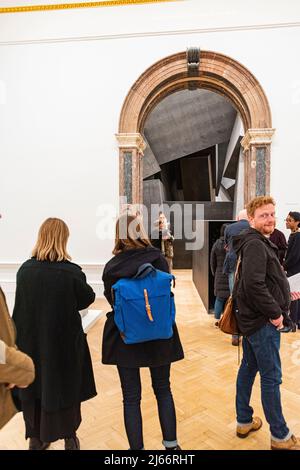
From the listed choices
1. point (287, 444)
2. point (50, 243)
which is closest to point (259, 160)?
point (287, 444)

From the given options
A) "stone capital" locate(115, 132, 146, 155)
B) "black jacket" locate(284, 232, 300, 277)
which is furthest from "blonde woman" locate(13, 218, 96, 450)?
"stone capital" locate(115, 132, 146, 155)

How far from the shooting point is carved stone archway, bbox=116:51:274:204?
6320mm

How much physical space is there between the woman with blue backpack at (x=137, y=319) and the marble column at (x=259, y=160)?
198 inches

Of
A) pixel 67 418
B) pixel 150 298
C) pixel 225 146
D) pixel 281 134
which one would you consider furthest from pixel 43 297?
pixel 225 146

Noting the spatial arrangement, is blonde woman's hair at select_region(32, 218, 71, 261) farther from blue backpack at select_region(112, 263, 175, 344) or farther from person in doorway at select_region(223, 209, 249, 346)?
person in doorway at select_region(223, 209, 249, 346)

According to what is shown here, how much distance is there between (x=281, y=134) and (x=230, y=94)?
127 cm

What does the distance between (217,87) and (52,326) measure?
6304 millimetres

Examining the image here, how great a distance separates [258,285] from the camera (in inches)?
74.9

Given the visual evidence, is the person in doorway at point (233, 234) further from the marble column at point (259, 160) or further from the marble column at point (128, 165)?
the marble column at point (128, 165)

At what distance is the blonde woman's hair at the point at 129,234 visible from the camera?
182 cm

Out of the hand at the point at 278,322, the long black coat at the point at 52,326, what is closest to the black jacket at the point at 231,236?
the hand at the point at 278,322

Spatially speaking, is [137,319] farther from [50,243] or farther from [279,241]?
[279,241]

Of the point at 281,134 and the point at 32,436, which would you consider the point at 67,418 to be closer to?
the point at 32,436
